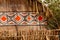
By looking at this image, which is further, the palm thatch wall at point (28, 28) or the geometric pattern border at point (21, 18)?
the geometric pattern border at point (21, 18)

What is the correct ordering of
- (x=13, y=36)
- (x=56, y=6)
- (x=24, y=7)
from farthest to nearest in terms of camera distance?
(x=56, y=6)
(x=24, y=7)
(x=13, y=36)

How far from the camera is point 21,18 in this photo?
1.99 meters

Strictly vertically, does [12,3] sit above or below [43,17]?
above

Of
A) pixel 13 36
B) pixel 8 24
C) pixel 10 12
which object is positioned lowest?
pixel 13 36

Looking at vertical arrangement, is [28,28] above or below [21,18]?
below

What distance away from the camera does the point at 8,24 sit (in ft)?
6.45

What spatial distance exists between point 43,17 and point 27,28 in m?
0.24

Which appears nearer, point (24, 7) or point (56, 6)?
point (24, 7)

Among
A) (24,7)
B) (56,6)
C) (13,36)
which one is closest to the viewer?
(13,36)

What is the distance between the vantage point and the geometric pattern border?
198cm

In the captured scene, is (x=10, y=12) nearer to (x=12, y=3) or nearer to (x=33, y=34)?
(x=12, y=3)

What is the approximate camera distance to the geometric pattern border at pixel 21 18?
198cm

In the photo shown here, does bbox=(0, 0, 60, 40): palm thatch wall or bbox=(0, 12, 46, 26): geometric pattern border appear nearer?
bbox=(0, 0, 60, 40): palm thatch wall

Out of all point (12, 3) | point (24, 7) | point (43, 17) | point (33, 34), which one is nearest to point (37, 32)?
point (33, 34)
